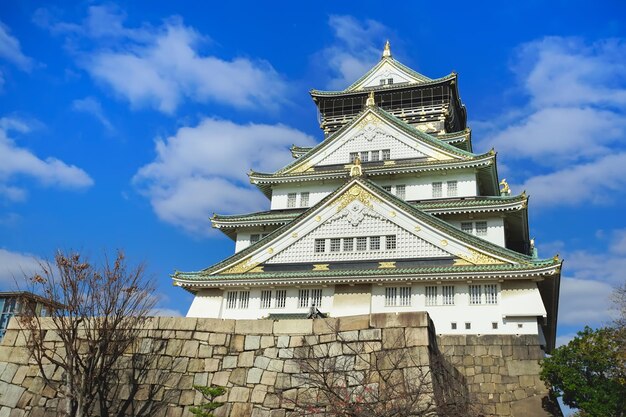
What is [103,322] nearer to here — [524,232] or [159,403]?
[159,403]

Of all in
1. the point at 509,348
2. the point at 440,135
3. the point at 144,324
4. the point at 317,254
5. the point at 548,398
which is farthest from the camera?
the point at 440,135

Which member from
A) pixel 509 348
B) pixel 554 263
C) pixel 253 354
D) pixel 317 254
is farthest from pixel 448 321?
pixel 253 354

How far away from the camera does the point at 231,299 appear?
26.6 m

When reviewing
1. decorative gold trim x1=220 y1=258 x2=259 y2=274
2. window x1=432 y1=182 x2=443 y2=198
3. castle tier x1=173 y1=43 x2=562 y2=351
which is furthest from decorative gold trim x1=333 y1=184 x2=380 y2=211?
window x1=432 y1=182 x2=443 y2=198

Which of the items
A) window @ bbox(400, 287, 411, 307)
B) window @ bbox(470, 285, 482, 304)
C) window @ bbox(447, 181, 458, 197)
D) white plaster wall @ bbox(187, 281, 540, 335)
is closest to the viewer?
white plaster wall @ bbox(187, 281, 540, 335)

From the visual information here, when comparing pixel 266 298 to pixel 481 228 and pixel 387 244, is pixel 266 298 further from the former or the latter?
pixel 481 228

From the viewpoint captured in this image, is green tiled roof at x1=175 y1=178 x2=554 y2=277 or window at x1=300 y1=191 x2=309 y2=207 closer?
green tiled roof at x1=175 y1=178 x2=554 y2=277

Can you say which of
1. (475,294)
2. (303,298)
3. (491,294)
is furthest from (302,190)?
(491,294)

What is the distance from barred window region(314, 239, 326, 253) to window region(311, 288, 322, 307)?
1.96 meters

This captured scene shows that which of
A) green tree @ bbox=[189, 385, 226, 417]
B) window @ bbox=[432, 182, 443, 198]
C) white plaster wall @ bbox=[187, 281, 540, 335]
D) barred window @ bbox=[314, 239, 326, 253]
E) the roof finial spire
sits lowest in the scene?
green tree @ bbox=[189, 385, 226, 417]

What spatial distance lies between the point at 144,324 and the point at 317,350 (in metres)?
4.90

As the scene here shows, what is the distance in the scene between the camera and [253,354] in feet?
47.2

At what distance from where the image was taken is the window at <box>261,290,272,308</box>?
85.3 feet

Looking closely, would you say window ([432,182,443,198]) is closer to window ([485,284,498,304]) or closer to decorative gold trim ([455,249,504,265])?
decorative gold trim ([455,249,504,265])
